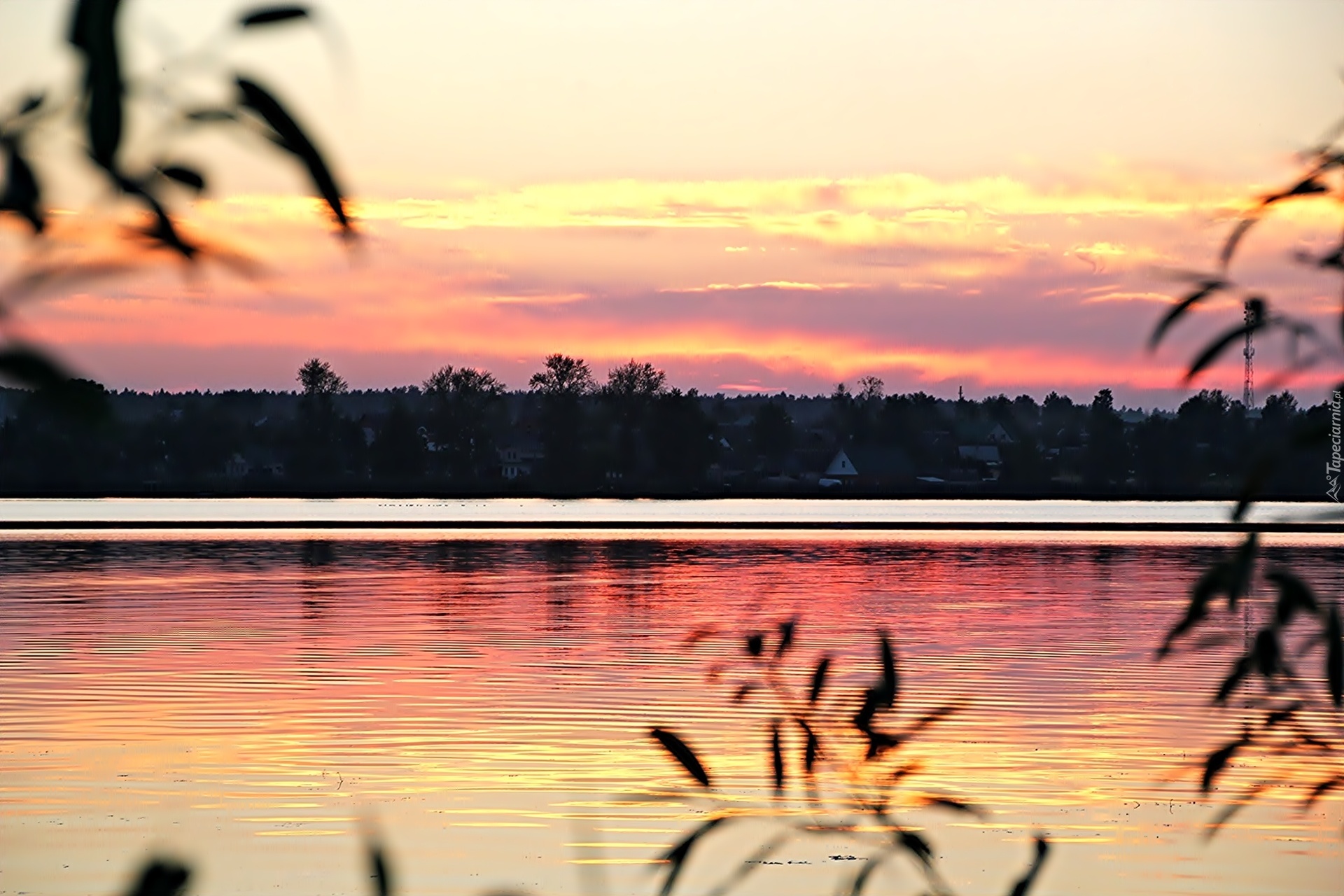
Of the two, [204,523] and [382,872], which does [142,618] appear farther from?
[204,523]

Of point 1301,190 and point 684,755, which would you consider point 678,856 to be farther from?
point 1301,190

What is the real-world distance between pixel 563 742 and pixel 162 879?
1920cm

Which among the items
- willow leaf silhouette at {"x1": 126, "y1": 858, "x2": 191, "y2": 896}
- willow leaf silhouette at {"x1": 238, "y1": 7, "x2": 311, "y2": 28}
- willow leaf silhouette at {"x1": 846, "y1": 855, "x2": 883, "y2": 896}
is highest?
willow leaf silhouette at {"x1": 238, "y1": 7, "x2": 311, "y2": 28}

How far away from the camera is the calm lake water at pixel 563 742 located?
14.8 meters

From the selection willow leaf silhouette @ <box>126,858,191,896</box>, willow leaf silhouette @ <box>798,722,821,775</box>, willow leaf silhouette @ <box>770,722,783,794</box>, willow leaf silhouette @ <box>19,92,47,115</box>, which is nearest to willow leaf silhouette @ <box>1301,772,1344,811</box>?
willow leaf silhouette @ <box>798,722,821,775</box>

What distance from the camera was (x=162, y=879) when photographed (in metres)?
1.64

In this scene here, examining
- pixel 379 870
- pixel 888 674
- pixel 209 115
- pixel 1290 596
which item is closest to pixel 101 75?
pixel 209 115

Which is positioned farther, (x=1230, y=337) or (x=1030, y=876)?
(x=1030, y=876)

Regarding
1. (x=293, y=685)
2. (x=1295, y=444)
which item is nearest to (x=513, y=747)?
(x=293, y=685)

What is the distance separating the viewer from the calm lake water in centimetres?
1484

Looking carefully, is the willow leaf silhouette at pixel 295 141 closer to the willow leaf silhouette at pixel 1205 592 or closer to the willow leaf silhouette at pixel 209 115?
the willow leaf silhouette at pixel 209 115

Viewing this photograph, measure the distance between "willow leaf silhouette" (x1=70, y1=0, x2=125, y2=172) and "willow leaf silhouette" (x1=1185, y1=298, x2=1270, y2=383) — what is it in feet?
4.89

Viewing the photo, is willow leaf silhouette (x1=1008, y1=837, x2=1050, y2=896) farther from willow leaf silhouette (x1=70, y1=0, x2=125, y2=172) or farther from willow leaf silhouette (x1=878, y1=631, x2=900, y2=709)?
willow leaf silhouette (x1=70, y1=0, x2=125, y2=172)

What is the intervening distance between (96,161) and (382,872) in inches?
33.5
